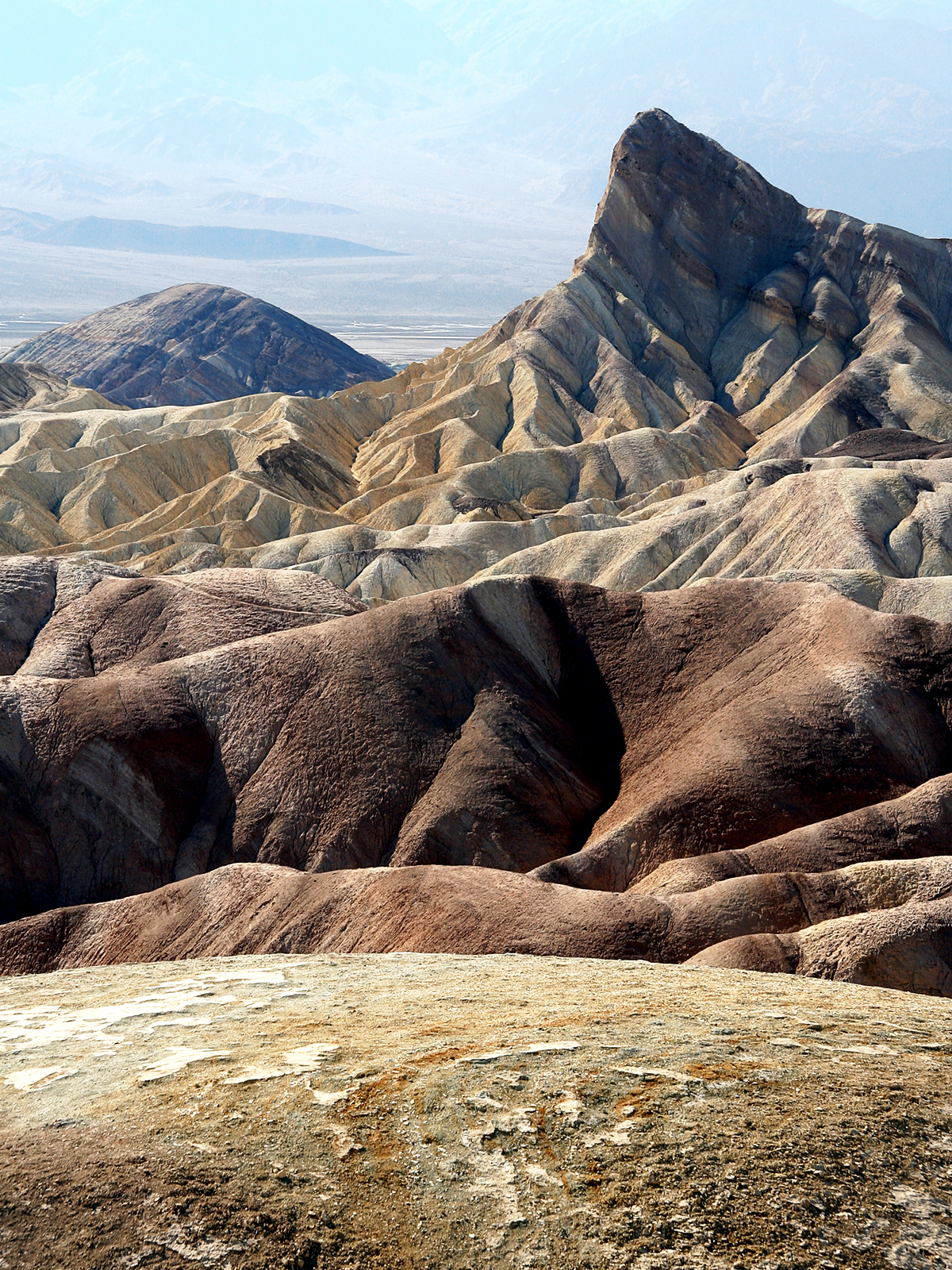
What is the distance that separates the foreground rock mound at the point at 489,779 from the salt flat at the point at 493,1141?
9194 mm

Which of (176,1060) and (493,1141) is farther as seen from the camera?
(176,1060)

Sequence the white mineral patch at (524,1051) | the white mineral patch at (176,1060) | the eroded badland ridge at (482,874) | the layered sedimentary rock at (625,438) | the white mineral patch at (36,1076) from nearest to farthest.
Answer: the eroded badland ridge at (482,874), the white mineral patch at (524,1051), the white mineral patch at (176,1060), the white mineral patch at (36,1076), the layered sedimentary rock at (625,438)

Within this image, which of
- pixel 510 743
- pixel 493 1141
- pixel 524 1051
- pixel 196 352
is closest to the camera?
pixel 493 1141

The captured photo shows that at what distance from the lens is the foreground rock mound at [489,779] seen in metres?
23.5

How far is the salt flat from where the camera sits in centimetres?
865

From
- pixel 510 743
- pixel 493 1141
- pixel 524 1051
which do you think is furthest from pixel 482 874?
pixel 493 1141

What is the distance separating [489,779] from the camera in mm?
31281

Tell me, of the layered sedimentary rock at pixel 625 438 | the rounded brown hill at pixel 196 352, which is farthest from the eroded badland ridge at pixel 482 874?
the rounded brown hill at pixel 196 352

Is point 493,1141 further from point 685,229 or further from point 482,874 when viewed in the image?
point 685,229

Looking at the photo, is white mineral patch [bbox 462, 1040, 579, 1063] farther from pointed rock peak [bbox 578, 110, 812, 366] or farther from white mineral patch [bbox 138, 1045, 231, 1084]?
pointed rock peak [bbox 578, 110, 812, 366]

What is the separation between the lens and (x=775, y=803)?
28891 mm

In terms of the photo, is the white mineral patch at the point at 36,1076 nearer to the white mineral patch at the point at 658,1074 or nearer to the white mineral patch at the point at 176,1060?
the white mineral patch at the point at 176,1060

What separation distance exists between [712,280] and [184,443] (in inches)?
2495

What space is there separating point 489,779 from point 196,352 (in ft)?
521
